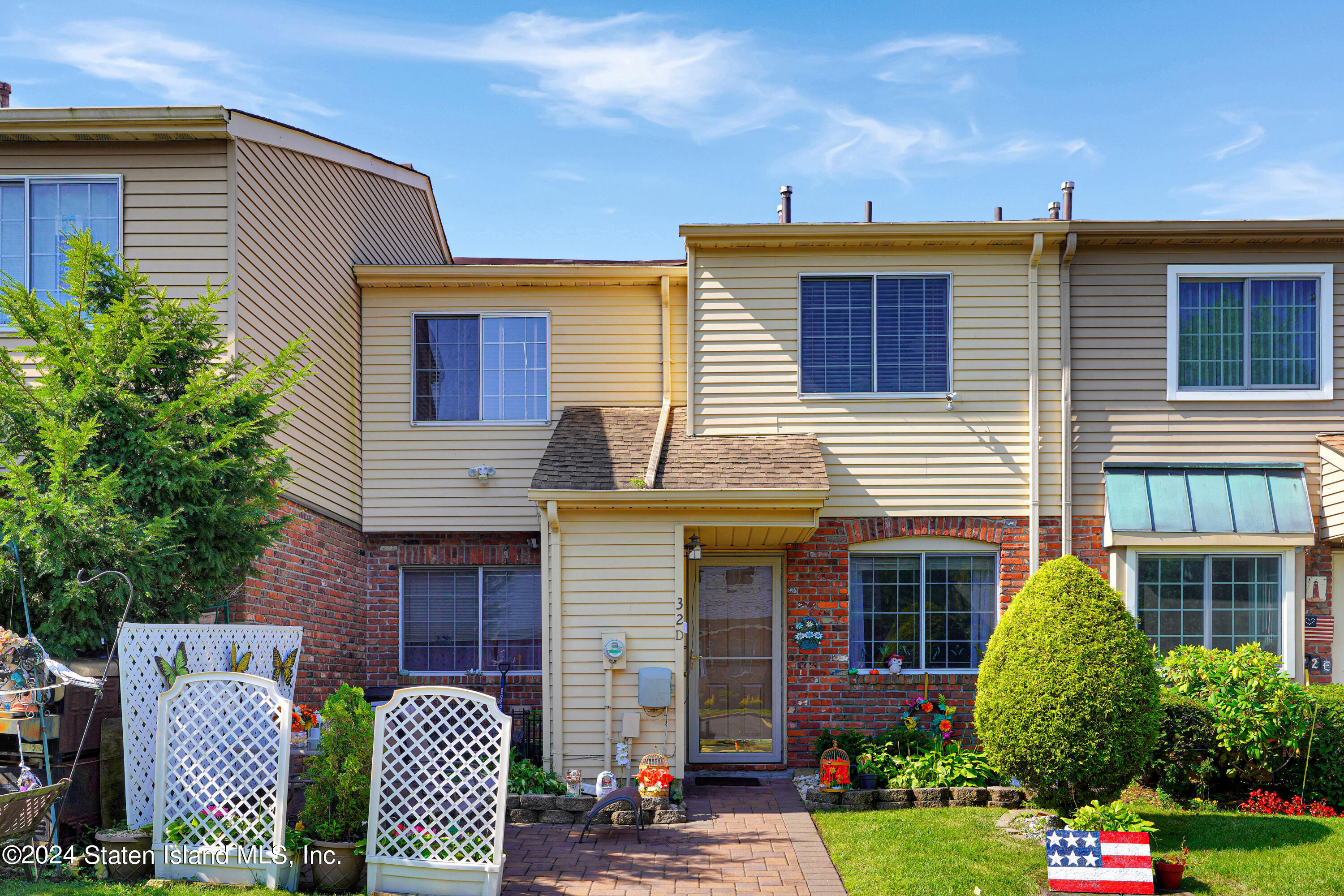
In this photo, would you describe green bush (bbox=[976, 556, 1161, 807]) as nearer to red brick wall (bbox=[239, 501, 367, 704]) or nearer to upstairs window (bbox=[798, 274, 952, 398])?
upstairs window (bbox=[798, 274, 952, 398])

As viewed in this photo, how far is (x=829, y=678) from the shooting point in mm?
10438

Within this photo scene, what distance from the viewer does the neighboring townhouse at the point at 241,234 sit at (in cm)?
864

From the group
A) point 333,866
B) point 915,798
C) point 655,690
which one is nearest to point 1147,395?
point 915,798

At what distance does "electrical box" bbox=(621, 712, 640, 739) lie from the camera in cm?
918

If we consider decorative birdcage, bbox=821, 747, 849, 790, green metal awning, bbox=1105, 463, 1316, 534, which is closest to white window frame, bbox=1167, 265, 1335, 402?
green metal awning, bbox=1105, 463, 1316, 534

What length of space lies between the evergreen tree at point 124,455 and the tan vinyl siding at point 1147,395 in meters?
8.40

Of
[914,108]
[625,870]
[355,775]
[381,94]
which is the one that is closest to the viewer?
[355,775]

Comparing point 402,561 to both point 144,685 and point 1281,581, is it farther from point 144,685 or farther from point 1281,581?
point 1281,581

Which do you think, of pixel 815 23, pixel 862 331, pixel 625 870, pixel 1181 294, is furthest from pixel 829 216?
pixel 625 870

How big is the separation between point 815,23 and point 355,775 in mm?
10009

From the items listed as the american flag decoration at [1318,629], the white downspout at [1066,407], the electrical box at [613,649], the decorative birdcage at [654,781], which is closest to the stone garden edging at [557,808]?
the decorative birdcage at [654,781]

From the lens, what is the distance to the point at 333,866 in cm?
617

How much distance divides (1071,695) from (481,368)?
25.2 feet

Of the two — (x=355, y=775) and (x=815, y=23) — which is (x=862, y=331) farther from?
(x=355, y=775)
